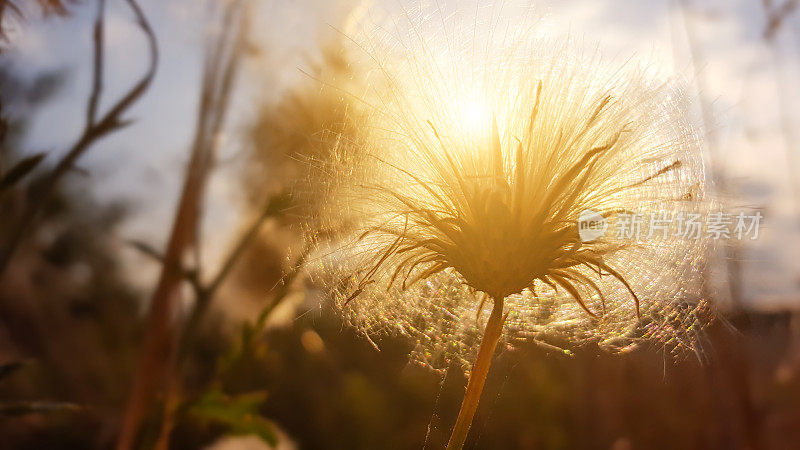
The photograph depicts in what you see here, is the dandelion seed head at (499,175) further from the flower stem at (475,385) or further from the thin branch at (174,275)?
the thin branch at (174,275)

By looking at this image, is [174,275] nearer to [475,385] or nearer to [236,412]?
[236,412]

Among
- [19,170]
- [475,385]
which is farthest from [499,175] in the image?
[19,170]

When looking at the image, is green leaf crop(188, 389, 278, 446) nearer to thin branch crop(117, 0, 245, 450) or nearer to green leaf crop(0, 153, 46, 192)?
thin branch crop(117, 0, 245, 450)

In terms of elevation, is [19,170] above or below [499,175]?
below

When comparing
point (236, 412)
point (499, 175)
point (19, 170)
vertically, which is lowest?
point (236, 412)

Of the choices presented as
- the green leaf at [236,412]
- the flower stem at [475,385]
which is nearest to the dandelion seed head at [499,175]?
the flower stem at [475,385]
